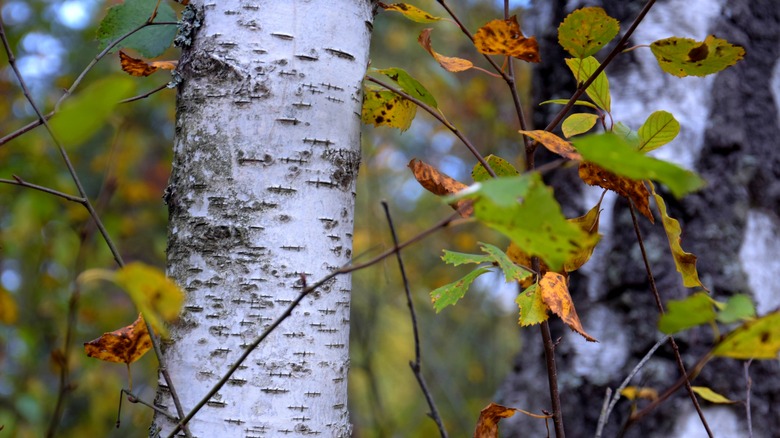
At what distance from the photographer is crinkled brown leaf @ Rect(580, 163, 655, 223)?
69cm

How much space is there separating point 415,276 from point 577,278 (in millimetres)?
2938

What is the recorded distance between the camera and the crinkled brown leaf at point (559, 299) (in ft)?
2.14

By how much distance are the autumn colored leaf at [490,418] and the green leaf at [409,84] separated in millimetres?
404

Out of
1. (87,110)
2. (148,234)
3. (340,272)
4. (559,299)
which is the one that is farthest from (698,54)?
(148,234)

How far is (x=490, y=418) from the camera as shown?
0.72 metres

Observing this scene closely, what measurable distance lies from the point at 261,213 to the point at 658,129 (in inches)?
18.6

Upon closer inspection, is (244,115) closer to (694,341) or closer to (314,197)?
(314,197)

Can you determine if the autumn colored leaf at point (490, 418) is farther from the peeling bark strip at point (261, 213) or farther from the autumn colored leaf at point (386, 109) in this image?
the autumn colored leaf at point (386, 109)

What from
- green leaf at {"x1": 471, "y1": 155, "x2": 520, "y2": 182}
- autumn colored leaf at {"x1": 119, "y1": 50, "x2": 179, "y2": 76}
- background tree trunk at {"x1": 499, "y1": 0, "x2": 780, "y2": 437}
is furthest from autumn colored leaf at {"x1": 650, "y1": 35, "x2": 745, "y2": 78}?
background tree trunk at {"x1": 499, "y1": 0, "x2": 780, "y2": 437}

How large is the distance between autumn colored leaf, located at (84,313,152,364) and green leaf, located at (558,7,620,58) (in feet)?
1.95

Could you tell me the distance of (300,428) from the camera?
0.70 meters

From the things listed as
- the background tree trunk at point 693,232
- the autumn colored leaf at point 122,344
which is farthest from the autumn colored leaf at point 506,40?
the background tree trunk at point 693,232

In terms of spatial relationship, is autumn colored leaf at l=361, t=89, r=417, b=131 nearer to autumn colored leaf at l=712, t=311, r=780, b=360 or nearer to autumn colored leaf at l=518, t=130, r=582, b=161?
autumn colored leaf at l=518, t=130, r=582, b=161

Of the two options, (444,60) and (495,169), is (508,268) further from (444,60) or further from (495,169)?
(444,60)
